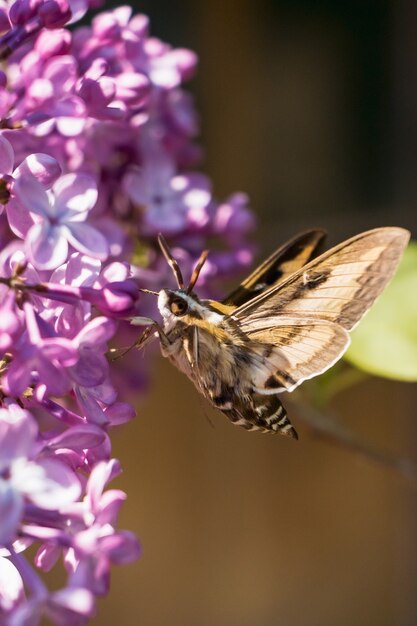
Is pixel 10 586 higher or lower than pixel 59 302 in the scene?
lower

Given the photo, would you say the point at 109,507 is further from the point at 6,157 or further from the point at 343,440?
the point at 343,440

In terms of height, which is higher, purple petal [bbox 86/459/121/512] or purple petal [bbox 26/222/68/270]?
purple petal [bbox 26/222/68/270]

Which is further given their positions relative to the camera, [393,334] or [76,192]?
[393,334]

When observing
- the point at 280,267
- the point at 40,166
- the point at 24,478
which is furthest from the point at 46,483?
the point at 280,267

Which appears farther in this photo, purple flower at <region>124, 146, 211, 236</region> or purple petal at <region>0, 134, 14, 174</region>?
purple flower at <region>124, 146, 211, 236</region>

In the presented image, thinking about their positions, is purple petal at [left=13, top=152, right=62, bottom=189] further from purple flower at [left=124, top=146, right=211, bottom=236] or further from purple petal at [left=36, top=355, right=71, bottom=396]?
purple flower at [left=124, top=146, right=211, bottom=236]

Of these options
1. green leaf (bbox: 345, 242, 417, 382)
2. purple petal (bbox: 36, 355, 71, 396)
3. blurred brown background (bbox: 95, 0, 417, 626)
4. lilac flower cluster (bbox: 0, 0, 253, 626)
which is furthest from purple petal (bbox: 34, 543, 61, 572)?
blurred brown background (bbox: 95, 0, 417, 626)
